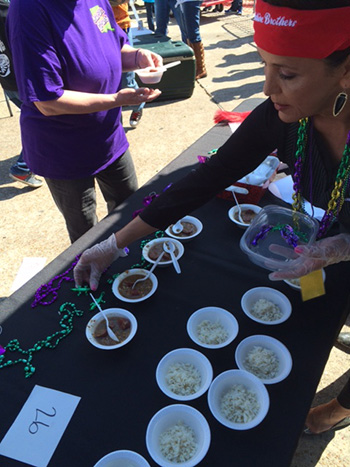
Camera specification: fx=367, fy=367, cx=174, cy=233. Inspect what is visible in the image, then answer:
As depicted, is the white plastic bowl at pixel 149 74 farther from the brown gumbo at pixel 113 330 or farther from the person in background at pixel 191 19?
the person in background at pixel 191 19

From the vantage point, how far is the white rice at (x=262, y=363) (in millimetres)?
1033

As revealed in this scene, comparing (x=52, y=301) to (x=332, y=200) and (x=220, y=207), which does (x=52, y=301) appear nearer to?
(x=220, y=207)

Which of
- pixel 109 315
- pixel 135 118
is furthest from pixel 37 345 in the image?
pixel 135 118

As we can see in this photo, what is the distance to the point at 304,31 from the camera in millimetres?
A: 837

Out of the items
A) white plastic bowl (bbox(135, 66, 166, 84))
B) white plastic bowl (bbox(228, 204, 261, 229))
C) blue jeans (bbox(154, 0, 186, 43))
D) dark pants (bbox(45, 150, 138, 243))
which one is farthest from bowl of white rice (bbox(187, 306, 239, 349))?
blue jeans (bbox(154, 0, 186, 43))

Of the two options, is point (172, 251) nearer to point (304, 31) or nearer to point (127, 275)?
point (127, 275)

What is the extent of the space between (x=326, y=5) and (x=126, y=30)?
10.7 ft

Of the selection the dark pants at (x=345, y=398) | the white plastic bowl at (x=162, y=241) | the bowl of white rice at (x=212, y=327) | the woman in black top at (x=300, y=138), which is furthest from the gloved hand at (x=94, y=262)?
the dark pants at (x=345, y=398)

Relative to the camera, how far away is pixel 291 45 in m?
0.86

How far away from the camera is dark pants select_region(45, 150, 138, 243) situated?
170cm

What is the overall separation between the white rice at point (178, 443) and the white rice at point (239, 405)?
0.11 metres

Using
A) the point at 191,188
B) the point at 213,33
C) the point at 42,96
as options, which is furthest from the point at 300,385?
the point at 213,33

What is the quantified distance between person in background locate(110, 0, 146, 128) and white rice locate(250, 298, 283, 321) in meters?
2.56

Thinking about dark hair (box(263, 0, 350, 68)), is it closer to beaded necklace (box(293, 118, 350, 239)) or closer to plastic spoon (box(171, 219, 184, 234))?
beaded necklace (box(293, 118, 350, 239))
